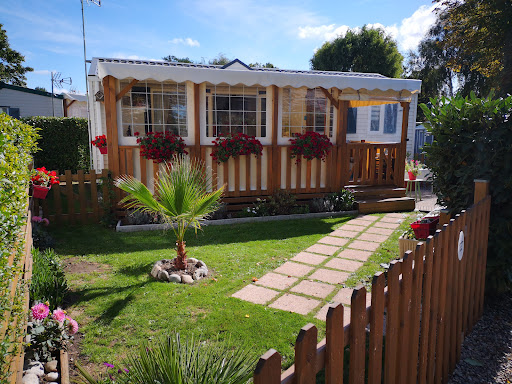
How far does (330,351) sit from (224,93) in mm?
7484

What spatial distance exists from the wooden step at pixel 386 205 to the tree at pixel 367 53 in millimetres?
23022

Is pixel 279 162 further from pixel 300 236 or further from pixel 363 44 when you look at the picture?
Answer: pixel 363 44

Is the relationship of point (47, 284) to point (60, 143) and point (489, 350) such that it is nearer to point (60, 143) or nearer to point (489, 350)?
point (489, 350)

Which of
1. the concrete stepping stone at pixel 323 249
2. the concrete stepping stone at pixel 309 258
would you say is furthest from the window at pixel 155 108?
the concrete stepping stone at pixel 309 258

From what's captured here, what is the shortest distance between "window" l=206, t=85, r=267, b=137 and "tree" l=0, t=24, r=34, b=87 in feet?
88.5

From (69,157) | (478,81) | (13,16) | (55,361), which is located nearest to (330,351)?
(55,361)

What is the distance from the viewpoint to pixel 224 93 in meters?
8.28

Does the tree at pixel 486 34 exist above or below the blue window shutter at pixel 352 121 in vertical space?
above

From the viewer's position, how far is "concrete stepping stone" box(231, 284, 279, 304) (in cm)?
381

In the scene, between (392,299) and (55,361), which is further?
(55,361)

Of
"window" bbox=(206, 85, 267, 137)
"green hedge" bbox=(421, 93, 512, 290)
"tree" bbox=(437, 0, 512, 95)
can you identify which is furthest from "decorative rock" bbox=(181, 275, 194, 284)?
"tree" bbox=(437, 0, 512, 95)

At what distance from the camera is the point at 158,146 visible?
6941mm

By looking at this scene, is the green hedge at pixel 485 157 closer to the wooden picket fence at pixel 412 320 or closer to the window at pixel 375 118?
the wooden picket fence at pixel 412 320

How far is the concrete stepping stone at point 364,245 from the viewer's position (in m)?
5.62
